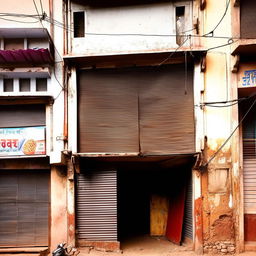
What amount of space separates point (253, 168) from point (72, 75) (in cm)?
603

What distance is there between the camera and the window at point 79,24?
9.48m

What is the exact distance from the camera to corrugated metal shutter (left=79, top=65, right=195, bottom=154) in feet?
28.9

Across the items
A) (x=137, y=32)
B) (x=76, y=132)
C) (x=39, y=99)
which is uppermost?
(x=137, y=32)

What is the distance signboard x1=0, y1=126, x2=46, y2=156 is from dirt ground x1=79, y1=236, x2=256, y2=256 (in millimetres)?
3292

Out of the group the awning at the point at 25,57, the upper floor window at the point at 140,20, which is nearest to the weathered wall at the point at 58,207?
the awning at the point at 25,57

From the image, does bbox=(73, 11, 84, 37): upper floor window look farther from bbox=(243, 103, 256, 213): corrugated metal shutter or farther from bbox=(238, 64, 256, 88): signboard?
bbox=(243, 103, 256, 213): corrugated metal shutter

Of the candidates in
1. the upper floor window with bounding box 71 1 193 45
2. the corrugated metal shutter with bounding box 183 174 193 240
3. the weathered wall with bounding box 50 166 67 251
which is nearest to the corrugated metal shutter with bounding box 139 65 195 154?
the upper floor window with bounding box 71 1 193 45

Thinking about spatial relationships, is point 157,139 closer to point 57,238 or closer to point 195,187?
point 195,187

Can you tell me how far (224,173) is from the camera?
854 cm

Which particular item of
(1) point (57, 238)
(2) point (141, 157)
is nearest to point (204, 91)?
(2) point (141, 157)

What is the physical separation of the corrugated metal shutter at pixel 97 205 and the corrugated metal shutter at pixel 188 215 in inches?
85.7

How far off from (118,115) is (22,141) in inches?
120

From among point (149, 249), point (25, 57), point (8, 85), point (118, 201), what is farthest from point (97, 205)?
point (25, 57)

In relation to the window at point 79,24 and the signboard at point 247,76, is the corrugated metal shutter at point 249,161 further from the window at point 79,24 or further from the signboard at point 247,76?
the window at point 79,24
